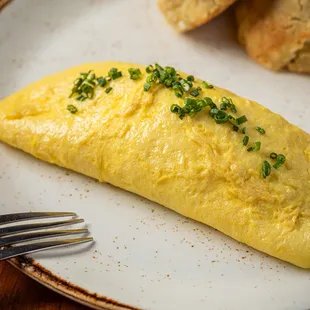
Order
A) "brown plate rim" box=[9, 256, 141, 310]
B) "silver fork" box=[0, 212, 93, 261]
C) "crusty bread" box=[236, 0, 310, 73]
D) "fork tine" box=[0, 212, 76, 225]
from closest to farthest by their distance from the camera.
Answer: "brown plate rim" box=[9, 256, 141, 310], "silver fork" box=[0, 212, 93, 261], "fork tine" box=[0, 212, 76, 225], "crusty bread" box=[236, 0, 310, 73]

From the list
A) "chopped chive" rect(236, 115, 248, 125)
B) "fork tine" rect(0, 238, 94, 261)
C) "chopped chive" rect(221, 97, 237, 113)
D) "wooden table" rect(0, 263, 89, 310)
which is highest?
"chopped chive" rect(221, 97, 237, 113)

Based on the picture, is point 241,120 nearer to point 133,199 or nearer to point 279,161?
point 279,161

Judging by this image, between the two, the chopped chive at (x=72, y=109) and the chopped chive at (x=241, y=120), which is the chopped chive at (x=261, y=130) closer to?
the chopped chive at (x=241, y=120)

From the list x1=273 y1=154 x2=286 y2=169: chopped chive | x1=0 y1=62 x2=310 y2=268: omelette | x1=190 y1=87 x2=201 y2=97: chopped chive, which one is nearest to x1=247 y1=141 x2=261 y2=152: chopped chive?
x1=0 y1=62 x2=310 y2=268: omelette

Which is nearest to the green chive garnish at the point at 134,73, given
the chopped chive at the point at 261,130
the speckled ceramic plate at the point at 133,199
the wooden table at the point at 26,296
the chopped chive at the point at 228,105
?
the chopped chive at the point at 228,105

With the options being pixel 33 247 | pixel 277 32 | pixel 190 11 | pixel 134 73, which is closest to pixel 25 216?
pixel 33 247

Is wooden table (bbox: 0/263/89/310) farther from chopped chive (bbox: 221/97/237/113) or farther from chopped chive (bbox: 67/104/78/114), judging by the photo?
chopped chive (bbox: 221/97/237/113)

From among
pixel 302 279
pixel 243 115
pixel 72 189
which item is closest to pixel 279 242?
pixel 302 279
